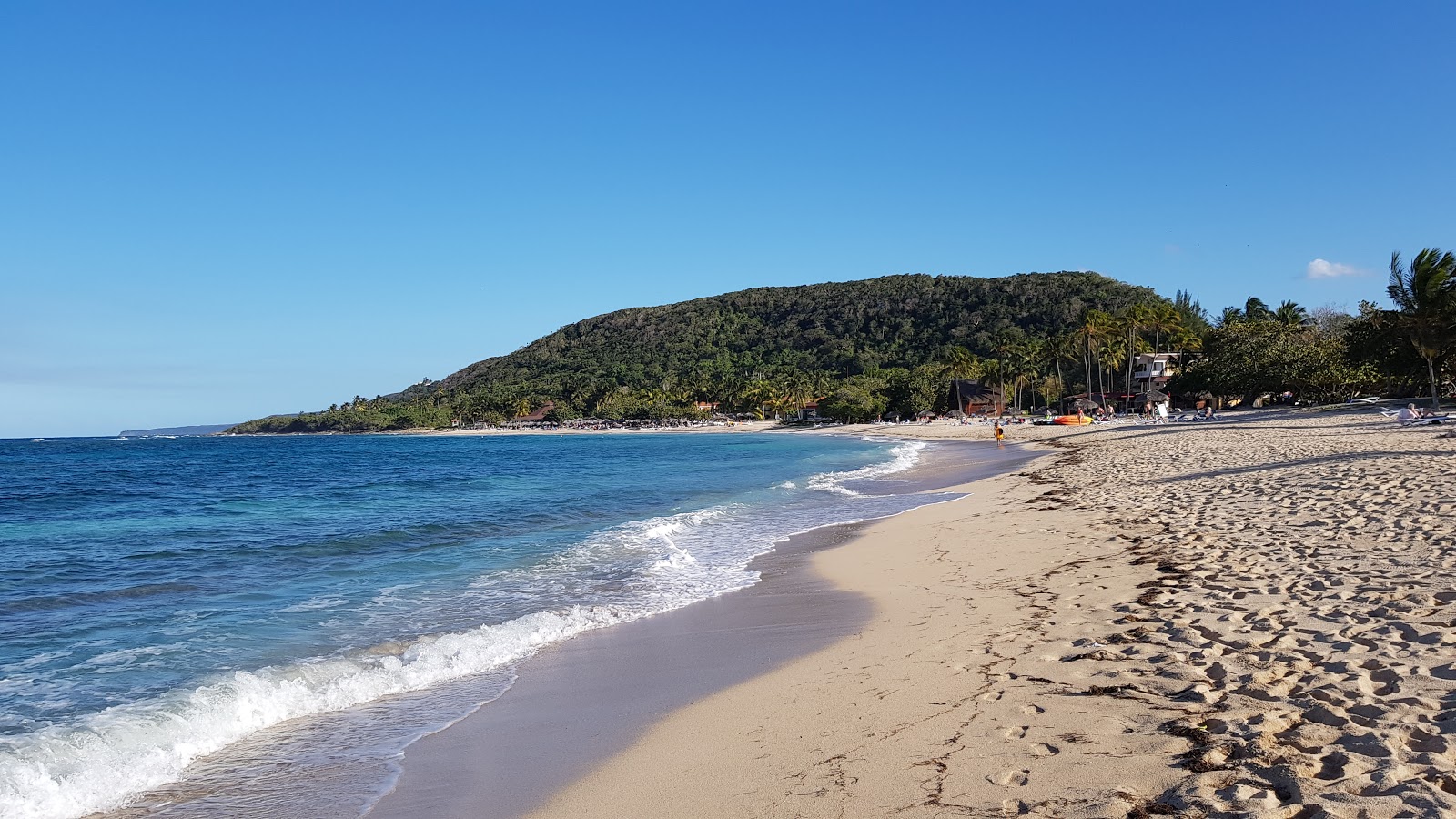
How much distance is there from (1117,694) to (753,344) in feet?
536

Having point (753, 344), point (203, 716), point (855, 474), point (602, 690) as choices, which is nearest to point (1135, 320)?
point (855, 474)

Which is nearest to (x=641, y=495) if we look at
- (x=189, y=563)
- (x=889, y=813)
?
(x=189, y=563)

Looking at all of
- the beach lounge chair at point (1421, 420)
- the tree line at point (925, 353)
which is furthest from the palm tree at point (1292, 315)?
the beach lounge chair at point (1421, 420)

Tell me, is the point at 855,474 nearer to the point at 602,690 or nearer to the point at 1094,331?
the point at 602,690

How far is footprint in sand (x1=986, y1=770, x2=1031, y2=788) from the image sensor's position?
153 inches

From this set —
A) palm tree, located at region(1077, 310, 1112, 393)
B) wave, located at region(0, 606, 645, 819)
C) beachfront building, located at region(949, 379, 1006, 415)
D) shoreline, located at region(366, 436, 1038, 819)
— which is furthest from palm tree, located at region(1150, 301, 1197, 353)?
wave, located at region(0, 606, 645, 819)

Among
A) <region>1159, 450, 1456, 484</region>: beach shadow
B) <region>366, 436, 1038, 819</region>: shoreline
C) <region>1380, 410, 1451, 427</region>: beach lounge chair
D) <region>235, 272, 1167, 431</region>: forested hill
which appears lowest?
<region>366, 436, 1038, 819</region>: shoreline

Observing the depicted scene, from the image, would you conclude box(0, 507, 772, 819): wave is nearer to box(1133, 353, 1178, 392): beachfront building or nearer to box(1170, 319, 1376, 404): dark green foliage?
box(1170, 319, 1376, 404): dark green foliage

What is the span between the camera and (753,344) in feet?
550

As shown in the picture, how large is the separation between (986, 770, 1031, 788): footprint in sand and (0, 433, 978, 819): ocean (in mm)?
3333

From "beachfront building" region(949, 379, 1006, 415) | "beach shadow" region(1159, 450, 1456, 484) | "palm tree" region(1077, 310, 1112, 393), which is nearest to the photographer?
"beach shadow" region(1159, 450, 1456, 484)

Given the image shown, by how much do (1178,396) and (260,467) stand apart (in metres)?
68.4

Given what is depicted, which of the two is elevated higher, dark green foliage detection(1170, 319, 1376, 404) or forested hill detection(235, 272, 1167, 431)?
forested hill detection(235, 272, 1167, 431)

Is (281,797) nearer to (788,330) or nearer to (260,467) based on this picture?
(260,467)
